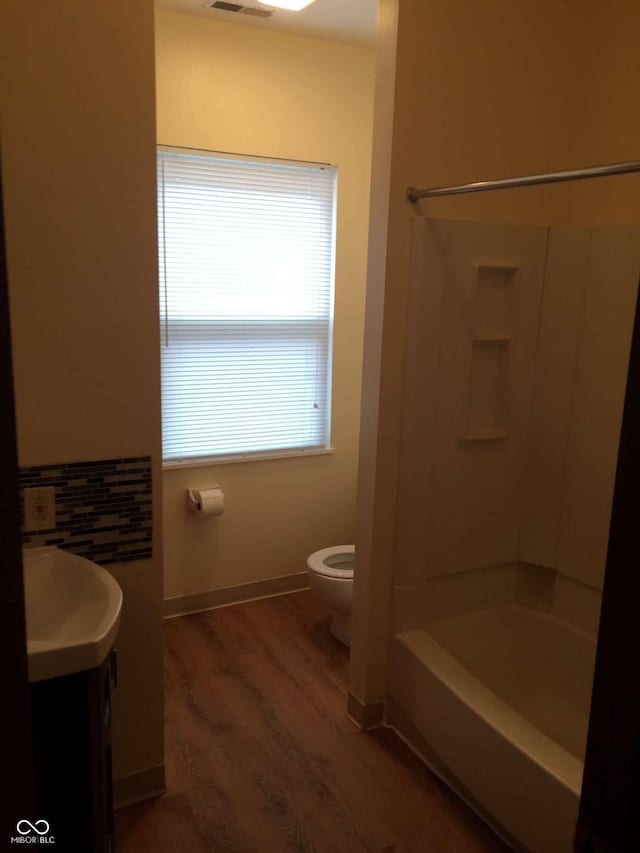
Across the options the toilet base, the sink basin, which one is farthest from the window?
the sink basin

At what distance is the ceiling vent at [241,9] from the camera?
9.43 feet

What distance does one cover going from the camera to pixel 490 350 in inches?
100

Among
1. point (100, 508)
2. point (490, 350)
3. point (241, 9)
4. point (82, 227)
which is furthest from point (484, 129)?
point (100, 508)

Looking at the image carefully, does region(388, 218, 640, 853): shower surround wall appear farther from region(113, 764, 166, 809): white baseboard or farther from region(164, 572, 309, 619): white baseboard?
region(164, 572, 309, 619): white baseboard

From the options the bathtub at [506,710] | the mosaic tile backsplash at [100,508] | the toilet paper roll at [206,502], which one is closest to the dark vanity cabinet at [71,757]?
the mosaic tile backsplash at [100,508]

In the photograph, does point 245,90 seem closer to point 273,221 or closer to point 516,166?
point 273,221

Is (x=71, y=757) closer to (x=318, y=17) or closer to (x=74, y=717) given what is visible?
(x=74, y=717)

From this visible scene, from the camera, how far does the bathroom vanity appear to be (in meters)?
1.48

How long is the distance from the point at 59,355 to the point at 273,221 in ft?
5.78

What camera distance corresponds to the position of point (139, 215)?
6.40ft

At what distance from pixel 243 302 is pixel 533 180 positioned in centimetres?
176

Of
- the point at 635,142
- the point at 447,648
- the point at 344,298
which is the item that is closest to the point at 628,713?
the point at 447,648

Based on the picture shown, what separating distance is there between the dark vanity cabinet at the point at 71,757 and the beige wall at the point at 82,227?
54cm

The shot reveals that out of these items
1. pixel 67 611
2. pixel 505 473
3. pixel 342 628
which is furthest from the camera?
pixel 342 628
